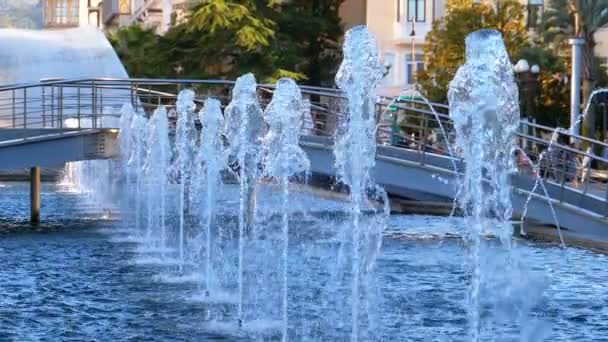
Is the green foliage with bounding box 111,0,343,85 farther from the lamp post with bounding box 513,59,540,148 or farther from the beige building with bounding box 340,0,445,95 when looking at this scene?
the lamp post with bounding box 513,59,540,148

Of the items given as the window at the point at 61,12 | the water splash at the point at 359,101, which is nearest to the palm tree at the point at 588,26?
the water splash at the point at 359,101

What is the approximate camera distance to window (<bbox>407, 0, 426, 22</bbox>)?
63.8 metres

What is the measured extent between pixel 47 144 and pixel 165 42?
89.1 feet

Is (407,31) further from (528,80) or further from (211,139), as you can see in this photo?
(211,139)

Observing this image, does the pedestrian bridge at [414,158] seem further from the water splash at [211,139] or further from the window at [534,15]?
the window at [534,15]

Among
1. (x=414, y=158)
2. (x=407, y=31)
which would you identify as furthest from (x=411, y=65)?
(x=414, y=158)

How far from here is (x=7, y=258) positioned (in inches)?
789

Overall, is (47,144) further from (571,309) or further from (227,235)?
(571,309)

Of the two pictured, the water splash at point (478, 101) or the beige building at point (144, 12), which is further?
the beige building at point (144, 12)

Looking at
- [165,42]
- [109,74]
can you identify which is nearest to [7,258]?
[109,74]

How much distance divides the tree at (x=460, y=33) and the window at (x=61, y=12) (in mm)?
99938

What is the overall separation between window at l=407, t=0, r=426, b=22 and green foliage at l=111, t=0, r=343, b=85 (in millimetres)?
8964

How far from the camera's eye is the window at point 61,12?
484 feet

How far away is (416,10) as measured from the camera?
63969mm
